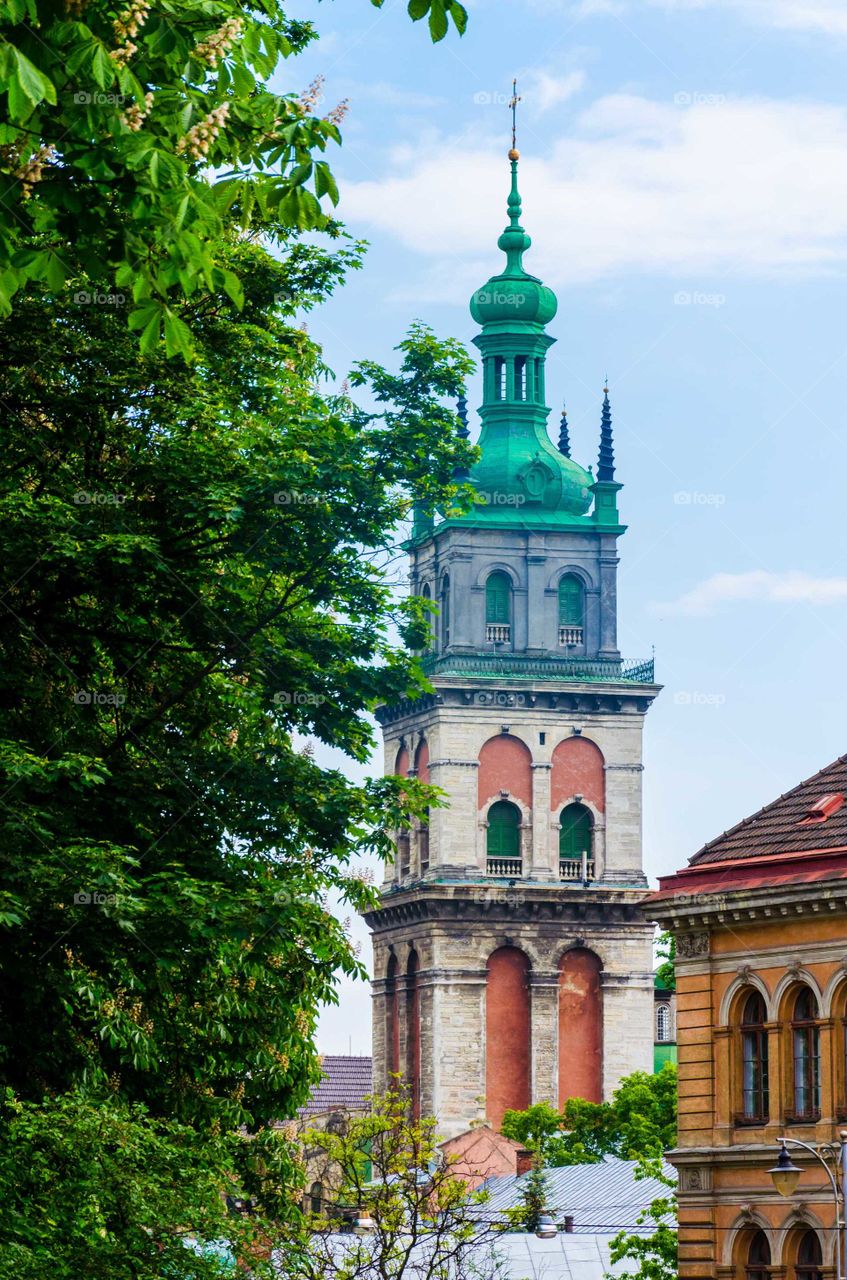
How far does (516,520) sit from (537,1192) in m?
59.0

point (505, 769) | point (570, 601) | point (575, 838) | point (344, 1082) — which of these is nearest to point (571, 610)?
point (570, 601)

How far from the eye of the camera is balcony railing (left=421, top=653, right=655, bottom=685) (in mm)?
128750

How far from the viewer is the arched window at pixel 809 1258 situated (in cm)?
4356

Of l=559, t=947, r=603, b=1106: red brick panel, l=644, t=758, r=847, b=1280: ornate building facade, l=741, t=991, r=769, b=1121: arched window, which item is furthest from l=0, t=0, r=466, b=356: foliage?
l=559, t=947, r=603, b=1106: red brick panel

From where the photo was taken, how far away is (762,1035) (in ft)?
151

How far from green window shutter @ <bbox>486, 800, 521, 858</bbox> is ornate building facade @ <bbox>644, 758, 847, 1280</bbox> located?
260ft

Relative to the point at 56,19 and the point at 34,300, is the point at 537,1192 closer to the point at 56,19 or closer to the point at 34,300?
the point at 34,300

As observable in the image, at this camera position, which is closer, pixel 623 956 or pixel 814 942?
pixel 814 942

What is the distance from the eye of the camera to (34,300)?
1154 inches

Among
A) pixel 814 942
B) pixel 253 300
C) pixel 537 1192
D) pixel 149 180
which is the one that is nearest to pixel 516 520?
pixel 537 1192

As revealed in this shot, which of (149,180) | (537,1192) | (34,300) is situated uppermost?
(34,300)

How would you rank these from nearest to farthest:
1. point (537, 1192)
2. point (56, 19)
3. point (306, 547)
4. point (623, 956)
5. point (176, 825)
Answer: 1. point (56, 19)
2. point (176, 825)
3. point (306, 547)
4. point (537, 1192)
5. point (623, 956)

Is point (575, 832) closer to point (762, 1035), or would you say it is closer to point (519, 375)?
point (519, 375)

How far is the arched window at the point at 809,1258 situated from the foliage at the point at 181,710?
12763 mm
